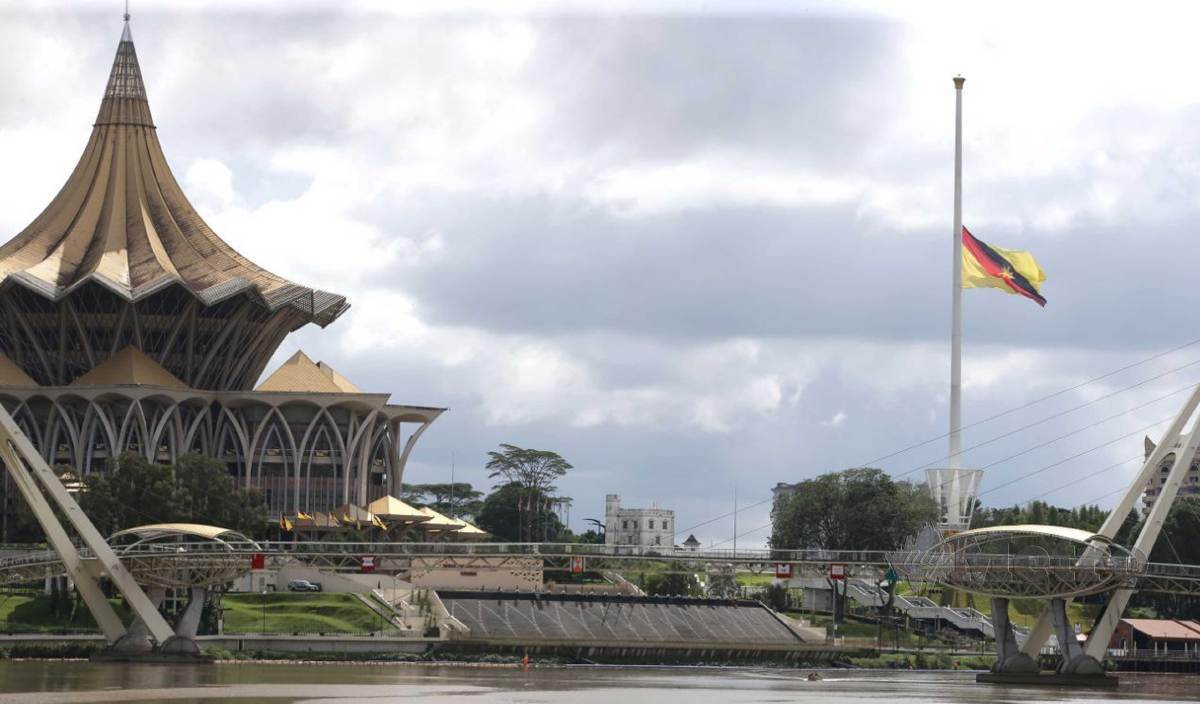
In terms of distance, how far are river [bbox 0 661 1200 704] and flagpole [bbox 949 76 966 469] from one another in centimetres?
1619

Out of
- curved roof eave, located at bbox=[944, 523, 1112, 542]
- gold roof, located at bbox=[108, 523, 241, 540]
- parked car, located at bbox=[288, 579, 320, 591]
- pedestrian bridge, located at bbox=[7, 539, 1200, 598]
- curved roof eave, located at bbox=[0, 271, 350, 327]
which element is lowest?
parked car, located at bbox=[288, 579, 320, 591]

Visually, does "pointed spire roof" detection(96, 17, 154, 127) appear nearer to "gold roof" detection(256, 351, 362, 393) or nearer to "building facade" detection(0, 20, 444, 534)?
"building facade" detection(0, 20, 444, 534)

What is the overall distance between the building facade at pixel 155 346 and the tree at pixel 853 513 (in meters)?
30.9

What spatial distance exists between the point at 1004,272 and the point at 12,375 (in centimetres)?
7390

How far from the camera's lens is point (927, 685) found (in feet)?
302

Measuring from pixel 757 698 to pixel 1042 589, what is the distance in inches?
1014

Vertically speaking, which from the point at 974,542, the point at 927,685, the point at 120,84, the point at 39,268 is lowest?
the point at 927,685

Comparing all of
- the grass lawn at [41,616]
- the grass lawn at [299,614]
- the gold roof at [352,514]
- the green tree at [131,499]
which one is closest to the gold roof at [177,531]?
the grass lawn at [41,616]

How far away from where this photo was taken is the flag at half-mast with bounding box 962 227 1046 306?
10900 centimetres

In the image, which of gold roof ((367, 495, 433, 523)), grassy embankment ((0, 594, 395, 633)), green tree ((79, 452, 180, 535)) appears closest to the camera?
grassy embankment ((0, 594, 395, 633))

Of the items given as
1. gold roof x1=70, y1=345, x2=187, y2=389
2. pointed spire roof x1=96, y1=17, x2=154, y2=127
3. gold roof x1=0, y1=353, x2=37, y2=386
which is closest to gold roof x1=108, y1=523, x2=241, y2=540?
gold roof x1=70, y1=345, x2=187, y2=389

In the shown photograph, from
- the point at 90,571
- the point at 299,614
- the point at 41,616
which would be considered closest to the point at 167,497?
the point at 41,616

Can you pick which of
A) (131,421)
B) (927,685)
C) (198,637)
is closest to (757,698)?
(927,685)

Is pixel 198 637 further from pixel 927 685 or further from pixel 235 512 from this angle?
pixel 927 685
